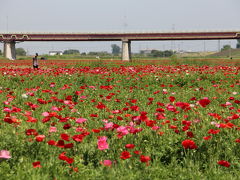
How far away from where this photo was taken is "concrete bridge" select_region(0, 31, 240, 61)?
2854 inches

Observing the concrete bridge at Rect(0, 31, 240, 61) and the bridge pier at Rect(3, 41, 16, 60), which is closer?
the concrete bridge at Rect(0, 31, 240, 61)

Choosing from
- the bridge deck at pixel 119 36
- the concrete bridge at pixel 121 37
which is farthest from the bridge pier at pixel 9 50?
the bridge deck at pixel 119 36

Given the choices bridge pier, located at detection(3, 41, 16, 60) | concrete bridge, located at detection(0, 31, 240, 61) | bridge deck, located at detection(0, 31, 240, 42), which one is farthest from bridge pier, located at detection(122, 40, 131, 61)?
bridge pier, located at detection(3, 41, 16, 60)

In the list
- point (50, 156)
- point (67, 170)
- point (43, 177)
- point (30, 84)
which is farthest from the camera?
point (30, 84)

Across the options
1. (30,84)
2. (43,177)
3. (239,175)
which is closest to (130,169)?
(43,177)

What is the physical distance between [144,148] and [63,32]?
2931 inches

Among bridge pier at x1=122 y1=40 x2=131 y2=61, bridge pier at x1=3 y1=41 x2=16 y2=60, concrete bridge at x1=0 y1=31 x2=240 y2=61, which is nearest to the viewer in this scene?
concrete bridge at x1=0 y1=31 x2=240 y2=61

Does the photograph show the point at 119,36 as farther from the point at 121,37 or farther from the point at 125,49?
the point at 125,49

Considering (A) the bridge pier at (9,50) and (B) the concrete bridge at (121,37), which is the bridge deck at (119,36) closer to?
(B) the concrete bridge at (121,37)

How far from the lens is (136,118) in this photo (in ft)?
→ 12.1

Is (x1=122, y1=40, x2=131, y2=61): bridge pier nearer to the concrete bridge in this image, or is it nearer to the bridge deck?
the concrete bridge

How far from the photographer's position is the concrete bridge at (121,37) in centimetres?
7250

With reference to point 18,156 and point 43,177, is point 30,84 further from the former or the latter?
point 43,177

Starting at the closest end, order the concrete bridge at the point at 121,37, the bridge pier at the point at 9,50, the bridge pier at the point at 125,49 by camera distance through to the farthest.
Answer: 1. the concrete bridge at the point at 121,37
2. the bridge pier at the point at 125,49
3. the bridge pier at the point at 9,50
